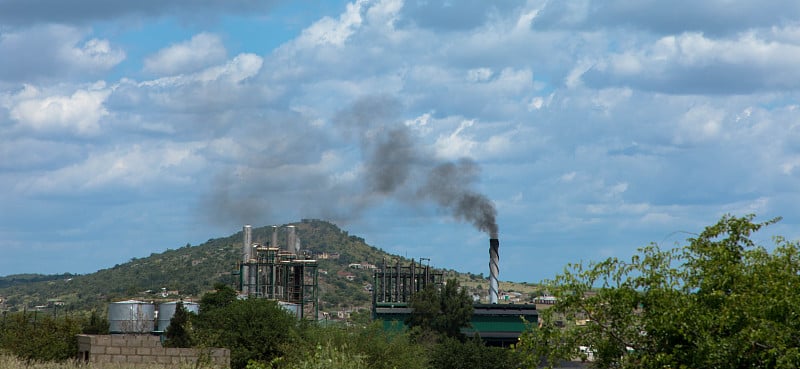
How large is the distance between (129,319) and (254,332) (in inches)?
1279

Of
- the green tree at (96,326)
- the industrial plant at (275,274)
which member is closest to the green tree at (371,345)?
the green tree at (96,326)

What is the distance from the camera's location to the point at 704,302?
24.6 m

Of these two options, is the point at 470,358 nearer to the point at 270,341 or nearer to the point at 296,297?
the point at 270,341

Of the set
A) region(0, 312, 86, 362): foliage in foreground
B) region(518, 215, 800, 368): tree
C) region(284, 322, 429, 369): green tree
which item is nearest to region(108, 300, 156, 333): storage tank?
region(0, 312, 86, 362): foliage in foreground

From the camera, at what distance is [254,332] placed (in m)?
56.4

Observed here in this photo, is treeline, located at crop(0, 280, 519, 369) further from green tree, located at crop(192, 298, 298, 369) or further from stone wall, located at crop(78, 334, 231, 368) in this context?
stone wall, located at crop(78, 334, 231, 368)

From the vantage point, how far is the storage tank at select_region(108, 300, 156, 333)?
8488 centimetres

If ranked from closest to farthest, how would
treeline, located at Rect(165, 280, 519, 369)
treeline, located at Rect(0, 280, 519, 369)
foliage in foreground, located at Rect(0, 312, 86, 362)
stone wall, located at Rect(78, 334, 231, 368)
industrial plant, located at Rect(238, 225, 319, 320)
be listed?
stone wall, located at Rect(78, 334, 231, 368) → treeline, located at Rect(165, 280, 519, 369) → treeline, located at Rect(0, 280, 519, 369) → foliage in foreground, located at Rect(0, 312, 86, 362) → industrial plant, located at Rect(238, 225, 319, 320)

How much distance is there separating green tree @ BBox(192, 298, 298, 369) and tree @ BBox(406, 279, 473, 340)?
49.3m

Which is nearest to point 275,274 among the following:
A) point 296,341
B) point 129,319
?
point 129,319

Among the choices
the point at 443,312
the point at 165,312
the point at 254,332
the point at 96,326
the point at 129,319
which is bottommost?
the point at 254,332

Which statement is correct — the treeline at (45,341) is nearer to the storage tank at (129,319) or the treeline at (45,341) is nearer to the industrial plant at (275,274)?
the storage tank at (129,319)

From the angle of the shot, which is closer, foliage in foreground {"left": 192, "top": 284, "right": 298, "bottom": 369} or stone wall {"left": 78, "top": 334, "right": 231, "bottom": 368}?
stone wall {"left": 78, "top": 334, "right": 231, "bottom": 368}

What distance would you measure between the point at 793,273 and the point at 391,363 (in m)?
25.6
